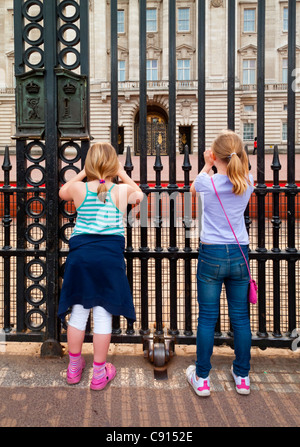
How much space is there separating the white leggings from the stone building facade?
83.4 feet

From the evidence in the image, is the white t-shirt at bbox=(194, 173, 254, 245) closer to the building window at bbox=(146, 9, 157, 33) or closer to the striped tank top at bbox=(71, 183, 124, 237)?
the striped tank top at bbox=(71, 183, 124, 237)

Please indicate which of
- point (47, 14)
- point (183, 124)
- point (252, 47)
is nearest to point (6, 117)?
point (183, 124)

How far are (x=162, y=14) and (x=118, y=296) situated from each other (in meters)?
31.6

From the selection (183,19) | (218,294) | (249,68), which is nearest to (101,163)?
(218,294)

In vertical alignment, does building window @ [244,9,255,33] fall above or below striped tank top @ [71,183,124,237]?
above

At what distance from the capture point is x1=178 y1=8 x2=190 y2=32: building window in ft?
95.6

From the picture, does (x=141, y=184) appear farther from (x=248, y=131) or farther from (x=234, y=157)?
(x=248, y=131)

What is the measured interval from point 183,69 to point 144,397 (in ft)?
106

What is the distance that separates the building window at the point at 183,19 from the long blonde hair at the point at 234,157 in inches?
1268

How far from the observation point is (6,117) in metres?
30.1

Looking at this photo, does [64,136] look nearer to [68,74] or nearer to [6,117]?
[68,74]

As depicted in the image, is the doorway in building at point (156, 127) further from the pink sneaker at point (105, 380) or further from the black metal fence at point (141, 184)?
the pink sneaker at point (105, 380)

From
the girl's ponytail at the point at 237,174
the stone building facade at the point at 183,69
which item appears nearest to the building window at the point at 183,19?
the stone building facade at the point at 183,69

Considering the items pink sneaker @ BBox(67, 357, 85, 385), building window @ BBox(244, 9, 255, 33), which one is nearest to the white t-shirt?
pink sneaker @ BBox(67, 357, 85, 385)
